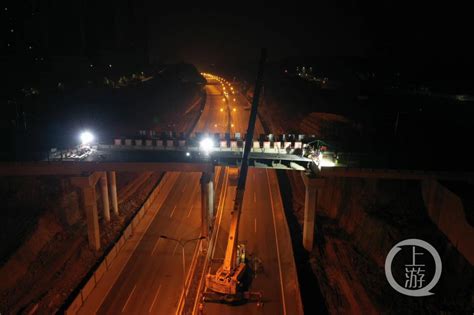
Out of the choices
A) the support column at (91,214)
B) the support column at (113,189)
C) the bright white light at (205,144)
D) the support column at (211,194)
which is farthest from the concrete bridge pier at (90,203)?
the bright white light at (205,144)

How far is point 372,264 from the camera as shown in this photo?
36.8 metres

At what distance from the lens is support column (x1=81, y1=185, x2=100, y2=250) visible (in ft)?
126

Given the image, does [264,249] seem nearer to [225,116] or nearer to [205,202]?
[205,202]

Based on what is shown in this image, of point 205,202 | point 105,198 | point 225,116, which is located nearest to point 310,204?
point 205,202

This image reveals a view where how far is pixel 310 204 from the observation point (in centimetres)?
3916

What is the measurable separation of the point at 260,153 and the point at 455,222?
72.2 ft

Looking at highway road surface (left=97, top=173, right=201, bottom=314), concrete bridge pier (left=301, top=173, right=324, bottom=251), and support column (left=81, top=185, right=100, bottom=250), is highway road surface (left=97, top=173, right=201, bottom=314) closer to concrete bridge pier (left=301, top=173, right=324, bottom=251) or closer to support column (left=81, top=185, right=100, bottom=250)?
support column (left=81, top=185, right=100, bottom=250)

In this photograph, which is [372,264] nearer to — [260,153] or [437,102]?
[260,153]

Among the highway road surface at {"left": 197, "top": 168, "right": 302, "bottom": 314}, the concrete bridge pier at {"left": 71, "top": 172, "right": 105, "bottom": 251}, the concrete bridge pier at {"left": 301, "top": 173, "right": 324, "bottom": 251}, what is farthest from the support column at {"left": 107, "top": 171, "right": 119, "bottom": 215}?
the concrete bridge pier at {"left": 301, "top": 173, "right": 324, "bottom": 251}

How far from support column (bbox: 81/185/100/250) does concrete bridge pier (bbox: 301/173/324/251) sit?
22379 mm

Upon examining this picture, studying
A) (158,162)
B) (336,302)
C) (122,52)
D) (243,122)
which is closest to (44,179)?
(158,162)

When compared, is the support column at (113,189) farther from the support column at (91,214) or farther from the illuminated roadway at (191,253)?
the support column at (91,214)

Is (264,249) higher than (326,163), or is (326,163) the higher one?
(326,163)

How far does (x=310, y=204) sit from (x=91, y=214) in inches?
909
